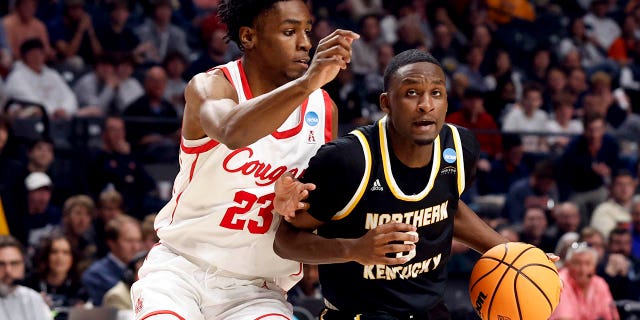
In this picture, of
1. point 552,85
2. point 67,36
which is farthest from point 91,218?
point 552,85

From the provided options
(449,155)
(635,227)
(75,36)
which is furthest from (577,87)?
(449,155)

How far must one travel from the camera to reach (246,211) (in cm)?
415

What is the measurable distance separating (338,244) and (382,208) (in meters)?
0.27

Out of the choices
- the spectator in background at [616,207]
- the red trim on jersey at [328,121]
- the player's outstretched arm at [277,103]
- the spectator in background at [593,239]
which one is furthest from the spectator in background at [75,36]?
the player's outstretched arm at [277,103]

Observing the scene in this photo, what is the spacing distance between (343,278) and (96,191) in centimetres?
579

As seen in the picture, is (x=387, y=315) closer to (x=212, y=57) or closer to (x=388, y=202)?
(x=388, y=202)

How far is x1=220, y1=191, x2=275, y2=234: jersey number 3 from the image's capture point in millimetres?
4145

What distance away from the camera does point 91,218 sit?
878 cm

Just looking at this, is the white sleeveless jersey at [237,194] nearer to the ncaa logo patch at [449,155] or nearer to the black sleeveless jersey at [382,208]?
the black sleeveless jersey at [382,208]

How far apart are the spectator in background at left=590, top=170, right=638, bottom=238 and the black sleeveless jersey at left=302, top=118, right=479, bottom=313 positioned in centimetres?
636

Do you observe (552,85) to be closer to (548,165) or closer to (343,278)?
(548,165)

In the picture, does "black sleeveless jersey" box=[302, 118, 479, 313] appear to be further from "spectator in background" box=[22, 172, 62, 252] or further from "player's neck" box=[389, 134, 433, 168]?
"spectator in background" box=[22, 172, 62, 252]

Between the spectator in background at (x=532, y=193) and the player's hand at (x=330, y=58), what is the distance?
7105mm

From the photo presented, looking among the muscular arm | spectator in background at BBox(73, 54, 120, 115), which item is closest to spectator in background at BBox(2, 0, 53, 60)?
spectator in background at BBox(73, 54, 120, 115)
